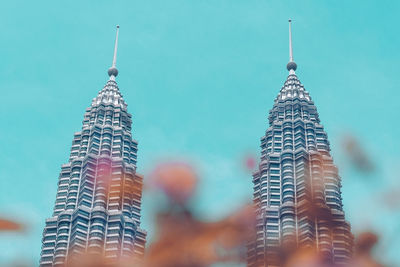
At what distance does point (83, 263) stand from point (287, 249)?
157 inches

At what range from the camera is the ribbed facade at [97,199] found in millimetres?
116125

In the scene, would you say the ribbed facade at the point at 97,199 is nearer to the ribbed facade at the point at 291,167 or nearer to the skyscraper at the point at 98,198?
the skyscraper at the point at 98,198

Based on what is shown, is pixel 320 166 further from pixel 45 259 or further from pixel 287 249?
pixel 287 249

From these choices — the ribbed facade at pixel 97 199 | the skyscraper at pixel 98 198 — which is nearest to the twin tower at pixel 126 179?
the skyscraper at pixel 98 198

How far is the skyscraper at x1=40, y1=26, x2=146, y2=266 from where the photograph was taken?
11612 cm

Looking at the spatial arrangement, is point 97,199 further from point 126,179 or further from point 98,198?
point 126,179

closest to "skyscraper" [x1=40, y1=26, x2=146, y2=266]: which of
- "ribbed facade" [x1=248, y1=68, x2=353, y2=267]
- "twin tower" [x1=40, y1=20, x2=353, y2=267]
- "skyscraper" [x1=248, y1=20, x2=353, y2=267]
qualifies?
"twin tower" [x1=40, y1=20, x2=353, y2=267]

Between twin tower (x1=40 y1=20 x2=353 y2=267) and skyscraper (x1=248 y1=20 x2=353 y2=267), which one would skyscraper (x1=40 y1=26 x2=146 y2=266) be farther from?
skyscraper (x1=248 y1=20 x2=353 y2=267)

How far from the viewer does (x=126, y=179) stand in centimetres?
10044

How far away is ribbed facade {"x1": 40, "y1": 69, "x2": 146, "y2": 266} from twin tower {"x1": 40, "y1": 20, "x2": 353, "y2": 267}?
17cm

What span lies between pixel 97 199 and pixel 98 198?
0.32m

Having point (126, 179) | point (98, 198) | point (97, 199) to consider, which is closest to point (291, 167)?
point (98, 198)

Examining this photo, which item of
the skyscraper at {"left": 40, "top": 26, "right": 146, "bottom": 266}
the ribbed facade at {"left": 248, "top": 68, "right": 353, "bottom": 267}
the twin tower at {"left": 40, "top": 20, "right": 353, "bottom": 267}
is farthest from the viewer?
the skyscraper at {"left": 40, "top": 26, "right": 146, "bottom": 266}

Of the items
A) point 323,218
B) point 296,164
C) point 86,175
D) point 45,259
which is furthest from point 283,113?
point 323,218
